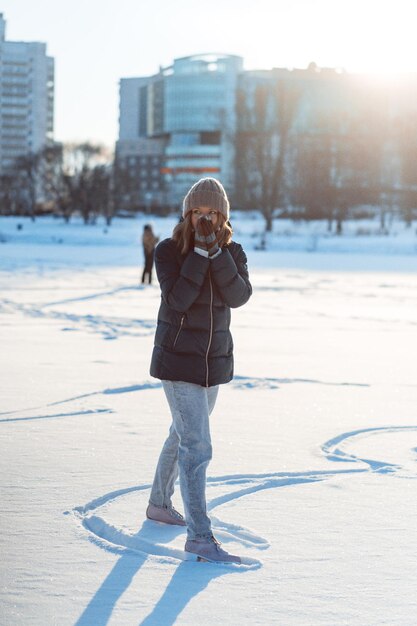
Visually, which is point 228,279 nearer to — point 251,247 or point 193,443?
point 193,443

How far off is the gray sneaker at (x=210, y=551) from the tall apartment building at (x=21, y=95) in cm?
19327

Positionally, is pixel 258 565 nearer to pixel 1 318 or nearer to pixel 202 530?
pixel 202 530

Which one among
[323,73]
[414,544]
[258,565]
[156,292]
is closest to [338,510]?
[414,544]

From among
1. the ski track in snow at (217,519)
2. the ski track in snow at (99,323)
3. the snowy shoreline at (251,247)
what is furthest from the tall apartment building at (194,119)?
the ski track in snow at (217,519)

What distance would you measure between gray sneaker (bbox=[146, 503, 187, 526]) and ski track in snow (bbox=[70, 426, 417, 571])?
22 mm

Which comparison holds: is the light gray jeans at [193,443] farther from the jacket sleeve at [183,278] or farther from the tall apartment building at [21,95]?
the tall apartment building at [21,95]

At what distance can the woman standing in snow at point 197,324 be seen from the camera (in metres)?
4.32

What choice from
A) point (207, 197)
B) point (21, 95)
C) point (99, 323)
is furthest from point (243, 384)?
point (21, 95)

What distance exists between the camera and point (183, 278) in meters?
4.31

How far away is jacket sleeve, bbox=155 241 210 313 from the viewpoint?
4293 mm

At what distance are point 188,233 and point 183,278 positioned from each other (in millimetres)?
182

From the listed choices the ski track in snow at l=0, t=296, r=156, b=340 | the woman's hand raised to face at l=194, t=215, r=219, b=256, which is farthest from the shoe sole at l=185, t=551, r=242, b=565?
the ski track in snow at l=0, t=296, r=156, b=340

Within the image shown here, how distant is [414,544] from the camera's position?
458 cm

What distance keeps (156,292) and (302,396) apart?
13051mm
